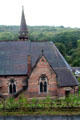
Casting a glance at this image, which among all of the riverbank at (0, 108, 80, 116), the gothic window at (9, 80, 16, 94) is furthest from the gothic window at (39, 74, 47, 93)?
the riverbank at (0, 108, 80, 116)

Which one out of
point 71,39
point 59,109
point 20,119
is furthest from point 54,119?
point 71,39

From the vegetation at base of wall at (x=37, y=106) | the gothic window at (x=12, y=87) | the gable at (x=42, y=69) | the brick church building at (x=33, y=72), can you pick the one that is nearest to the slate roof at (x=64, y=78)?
the brick church building at (x=33, y=72)

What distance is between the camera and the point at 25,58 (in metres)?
36.2

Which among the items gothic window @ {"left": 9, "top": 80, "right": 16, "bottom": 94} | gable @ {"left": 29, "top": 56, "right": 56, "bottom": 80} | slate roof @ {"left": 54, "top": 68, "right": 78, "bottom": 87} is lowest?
gothic window @ {"left": 9, "top": 80, "right": 16, "bottom": 94}

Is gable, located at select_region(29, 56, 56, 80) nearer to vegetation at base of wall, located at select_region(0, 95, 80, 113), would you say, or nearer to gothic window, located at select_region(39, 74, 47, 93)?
gothic window, located at select_region(39, 74, 47, 93)

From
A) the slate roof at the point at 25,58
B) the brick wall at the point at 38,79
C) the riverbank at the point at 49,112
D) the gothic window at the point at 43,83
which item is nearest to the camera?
the riverbank at the point at 49,112

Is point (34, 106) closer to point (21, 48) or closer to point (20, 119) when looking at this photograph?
point (20, 119)

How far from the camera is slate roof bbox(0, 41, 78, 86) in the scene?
113 feet

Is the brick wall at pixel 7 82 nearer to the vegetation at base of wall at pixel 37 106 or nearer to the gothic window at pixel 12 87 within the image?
the gothic window at pixel 12 87

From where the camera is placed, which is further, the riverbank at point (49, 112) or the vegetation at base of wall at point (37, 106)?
the vegetation at base of wall at point (37, 106)

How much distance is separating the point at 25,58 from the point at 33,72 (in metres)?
4.07

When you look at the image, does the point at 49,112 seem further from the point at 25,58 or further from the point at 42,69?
the point at 25,58

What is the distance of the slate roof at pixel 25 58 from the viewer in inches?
1356

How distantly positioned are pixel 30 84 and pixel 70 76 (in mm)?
7014
